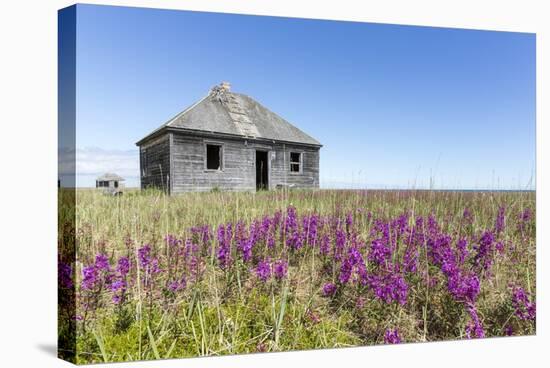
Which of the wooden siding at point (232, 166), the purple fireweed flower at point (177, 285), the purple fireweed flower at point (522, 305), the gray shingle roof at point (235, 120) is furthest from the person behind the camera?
the wooden siding at point (232, 166)

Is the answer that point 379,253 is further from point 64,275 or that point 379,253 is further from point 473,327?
point 64,275

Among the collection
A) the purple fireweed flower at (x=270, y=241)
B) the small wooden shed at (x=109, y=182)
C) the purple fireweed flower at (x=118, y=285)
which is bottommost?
the purple fireweed flower at (x=118, y=285)

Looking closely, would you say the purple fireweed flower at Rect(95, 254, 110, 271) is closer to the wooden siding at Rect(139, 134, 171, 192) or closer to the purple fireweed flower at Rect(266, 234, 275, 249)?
the wooden siding at Rect(139, 134, 171, 192)

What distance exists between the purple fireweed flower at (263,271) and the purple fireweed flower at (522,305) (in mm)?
2043

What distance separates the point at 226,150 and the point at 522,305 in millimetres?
3452

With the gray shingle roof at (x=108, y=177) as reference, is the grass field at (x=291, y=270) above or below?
below

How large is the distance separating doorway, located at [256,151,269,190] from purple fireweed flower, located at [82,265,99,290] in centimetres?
193

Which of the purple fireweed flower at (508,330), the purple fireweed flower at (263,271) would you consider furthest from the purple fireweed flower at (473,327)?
the purple fireweed flower at (263,271)

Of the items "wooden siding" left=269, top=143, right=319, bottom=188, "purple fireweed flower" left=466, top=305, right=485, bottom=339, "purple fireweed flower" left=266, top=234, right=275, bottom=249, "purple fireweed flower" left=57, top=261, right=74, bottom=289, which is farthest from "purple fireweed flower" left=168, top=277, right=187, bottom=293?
"purple fireweed flower" left=466, top=305, right=485, bottom=339

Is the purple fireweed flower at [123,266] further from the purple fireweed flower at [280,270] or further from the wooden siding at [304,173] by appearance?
the wooden siding at [304,173]

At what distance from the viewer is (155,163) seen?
4.67 meters

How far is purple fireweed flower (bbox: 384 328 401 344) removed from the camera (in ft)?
12.5

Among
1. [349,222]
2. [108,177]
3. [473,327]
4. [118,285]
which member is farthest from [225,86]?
[473,327]

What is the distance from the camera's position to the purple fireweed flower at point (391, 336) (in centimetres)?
381
